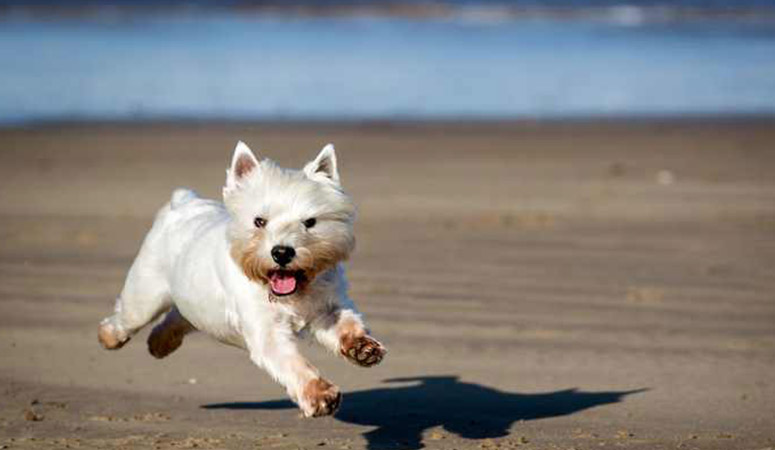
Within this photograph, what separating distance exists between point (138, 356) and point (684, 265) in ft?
14.6

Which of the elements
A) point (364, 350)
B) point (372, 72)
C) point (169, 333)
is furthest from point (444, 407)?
point (372, 72)

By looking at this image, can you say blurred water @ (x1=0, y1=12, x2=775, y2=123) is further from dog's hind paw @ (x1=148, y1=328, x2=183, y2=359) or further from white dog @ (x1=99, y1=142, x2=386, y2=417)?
white dog @ (x1=99, y1=142, x2=386, y2=417)

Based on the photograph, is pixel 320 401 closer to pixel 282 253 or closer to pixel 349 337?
pixel 349 337

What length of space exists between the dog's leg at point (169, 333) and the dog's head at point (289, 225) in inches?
52.6

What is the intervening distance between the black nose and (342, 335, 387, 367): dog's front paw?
435 millimetres

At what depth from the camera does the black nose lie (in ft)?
20.1

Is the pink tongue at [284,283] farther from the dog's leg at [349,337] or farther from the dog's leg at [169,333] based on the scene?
the dog's leg at [169,333]

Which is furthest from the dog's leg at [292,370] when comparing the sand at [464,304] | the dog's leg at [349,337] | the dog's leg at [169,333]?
the dog's leg at [169,333]

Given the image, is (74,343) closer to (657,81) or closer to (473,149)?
(473,149)

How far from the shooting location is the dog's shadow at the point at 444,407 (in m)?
7.17

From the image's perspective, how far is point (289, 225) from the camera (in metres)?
6.19

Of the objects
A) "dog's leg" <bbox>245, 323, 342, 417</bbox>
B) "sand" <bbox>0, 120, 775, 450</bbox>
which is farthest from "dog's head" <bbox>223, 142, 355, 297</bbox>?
"sand" <bbox>0, 120, 775, 450</bbox>

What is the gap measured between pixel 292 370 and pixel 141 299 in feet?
4.86

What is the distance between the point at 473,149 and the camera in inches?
738
